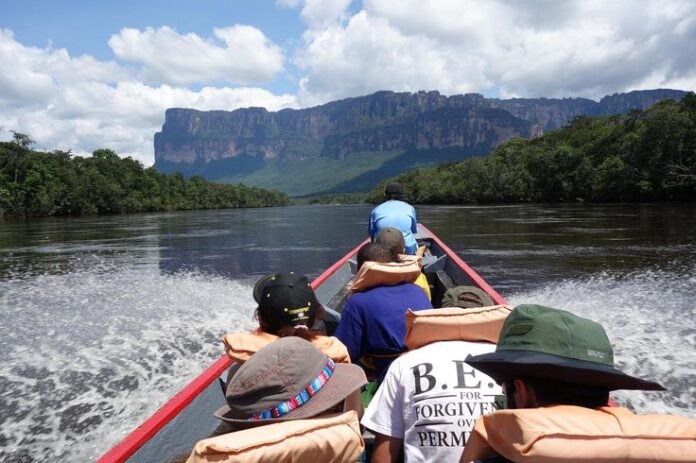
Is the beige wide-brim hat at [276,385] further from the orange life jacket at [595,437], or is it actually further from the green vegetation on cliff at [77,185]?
the green vegetation on cliff at [77,185]

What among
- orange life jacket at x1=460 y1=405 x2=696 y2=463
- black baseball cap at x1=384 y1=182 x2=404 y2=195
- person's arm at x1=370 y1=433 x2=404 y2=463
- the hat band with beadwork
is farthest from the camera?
black baseball cap at x1=384 y1=182 x2=404 y2=195

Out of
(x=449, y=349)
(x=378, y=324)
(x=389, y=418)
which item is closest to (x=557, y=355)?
(x=449, y=349)

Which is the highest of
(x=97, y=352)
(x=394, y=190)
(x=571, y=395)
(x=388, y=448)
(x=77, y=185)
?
(x=77, y=185)

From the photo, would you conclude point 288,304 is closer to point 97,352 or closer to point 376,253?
point 376,253

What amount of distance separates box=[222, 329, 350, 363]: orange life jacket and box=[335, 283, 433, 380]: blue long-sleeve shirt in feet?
2.00

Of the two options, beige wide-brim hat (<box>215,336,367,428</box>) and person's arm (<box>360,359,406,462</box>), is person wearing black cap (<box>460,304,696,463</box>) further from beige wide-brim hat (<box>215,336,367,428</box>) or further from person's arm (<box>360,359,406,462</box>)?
person's arm (<box>360,359,406,462</box>)

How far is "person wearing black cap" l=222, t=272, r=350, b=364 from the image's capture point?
101 inches

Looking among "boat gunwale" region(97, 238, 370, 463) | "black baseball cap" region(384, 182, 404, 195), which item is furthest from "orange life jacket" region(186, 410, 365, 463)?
"black baseball cap" region(384, 182, 404, 195)

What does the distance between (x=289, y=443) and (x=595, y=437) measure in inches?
32.9

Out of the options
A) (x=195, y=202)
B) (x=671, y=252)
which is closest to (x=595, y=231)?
(x=671, y=252)

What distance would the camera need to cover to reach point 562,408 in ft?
4.36

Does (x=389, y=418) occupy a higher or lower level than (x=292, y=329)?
lower

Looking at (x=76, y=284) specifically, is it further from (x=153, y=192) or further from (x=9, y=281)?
(x=153, y=192)

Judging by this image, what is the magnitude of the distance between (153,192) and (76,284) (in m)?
90.3
